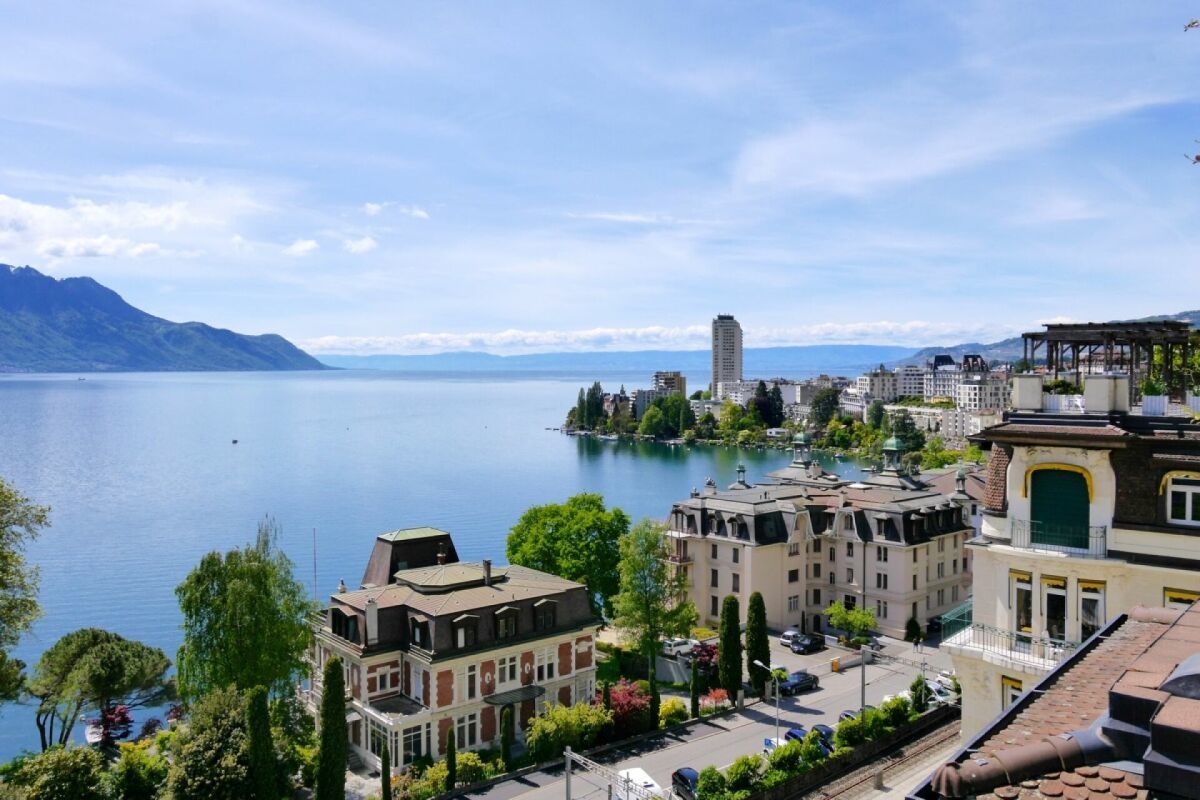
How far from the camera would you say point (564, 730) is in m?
33.6

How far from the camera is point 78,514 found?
97.5 m

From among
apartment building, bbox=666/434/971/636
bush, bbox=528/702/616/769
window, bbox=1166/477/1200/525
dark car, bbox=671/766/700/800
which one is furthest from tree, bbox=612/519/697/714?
window, bbox=1166/477/1200/525

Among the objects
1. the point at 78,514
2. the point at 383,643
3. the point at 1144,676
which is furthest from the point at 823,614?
the point at 78,514

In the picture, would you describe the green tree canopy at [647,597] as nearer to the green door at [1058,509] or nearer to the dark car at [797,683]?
the dark car at [797,683]

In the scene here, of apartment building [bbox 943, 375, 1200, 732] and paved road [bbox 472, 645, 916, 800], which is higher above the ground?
apartment building [bbox 943, 375, 1200, 732]

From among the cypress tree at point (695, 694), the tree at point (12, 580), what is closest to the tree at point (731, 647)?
the cypress tree at point (695, 694)

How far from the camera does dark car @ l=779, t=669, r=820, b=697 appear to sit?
135 feet

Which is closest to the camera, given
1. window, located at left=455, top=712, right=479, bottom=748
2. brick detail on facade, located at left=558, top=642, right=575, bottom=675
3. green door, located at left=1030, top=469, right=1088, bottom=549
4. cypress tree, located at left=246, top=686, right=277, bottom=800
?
green door, located at left=1030, top=469, right=1088, bottom=549

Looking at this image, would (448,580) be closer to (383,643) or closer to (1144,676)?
(383,643)

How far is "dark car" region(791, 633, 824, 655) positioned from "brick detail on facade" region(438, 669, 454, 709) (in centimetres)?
2250

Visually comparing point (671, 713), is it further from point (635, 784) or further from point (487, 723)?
point (635, 784)

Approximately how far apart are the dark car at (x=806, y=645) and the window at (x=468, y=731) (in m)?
21.2

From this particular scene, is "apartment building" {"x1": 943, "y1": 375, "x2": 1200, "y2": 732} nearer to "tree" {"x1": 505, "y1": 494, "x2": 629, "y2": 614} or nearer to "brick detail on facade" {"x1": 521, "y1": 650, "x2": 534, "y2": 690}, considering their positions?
"brick detail on facade" {"x1": 521, "y1": 650, "x2": 534, "y2": 690}

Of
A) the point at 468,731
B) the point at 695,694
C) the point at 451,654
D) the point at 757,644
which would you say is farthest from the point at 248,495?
the point at 757,644
